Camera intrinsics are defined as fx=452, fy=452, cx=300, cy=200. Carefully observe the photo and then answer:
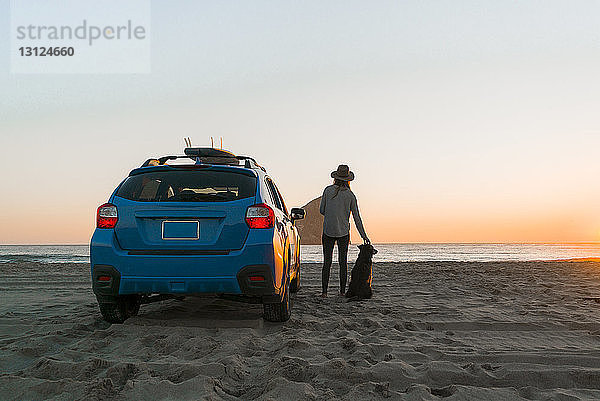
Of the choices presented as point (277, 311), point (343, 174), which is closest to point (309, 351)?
point (277, 311)

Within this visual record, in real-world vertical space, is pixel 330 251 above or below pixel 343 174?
below

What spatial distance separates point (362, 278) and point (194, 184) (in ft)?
11.2

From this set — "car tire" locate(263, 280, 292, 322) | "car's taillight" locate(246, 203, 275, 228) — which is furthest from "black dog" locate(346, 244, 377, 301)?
"car's taillight" locate(246, 203, 275, 228)

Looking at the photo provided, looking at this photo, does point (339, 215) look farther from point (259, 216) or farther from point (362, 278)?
point (259, 216)

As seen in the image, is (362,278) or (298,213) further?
(362,278)

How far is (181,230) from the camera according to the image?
432 centimetres

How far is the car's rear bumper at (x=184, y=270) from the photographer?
426cm

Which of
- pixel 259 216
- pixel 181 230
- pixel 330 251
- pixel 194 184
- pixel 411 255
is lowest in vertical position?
pixel 411 255

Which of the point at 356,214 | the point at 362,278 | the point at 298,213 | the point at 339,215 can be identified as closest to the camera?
the point at 298,213

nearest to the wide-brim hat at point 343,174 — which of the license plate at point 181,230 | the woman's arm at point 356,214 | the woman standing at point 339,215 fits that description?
the woman standing at point 339,215

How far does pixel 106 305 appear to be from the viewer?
4730 millimetres

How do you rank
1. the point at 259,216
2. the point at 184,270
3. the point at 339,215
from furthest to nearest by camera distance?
the point at 339,215, the point at 259,216, the point at 184,270

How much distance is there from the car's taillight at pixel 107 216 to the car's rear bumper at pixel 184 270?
0.10 meters

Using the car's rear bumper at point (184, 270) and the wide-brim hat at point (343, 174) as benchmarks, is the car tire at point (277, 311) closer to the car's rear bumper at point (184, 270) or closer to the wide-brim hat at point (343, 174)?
the car's rear bumper at point (184, 270)
